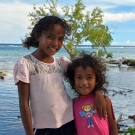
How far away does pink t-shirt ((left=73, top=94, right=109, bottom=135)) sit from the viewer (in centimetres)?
278

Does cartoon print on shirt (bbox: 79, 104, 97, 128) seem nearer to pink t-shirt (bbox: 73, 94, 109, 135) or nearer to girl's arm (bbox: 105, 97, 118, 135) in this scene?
pink t-shirt (bbox: 73, 94, 109, 135)

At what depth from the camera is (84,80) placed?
9.24ft

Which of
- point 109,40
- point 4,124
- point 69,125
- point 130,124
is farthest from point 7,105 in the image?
point 109,40

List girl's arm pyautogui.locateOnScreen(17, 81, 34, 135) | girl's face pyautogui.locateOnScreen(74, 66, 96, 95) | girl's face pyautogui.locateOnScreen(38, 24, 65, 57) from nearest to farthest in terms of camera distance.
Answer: girl's arm pyautogui.locateOnScreen(17, 81, 34, 135)
girl's face pyautogui.locateOnScreen(38, 24, 65, 57)
girl's face pyautogui.locateOnScreen(74, 66, 96, 95)

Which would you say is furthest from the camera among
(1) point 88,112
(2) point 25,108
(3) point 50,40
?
(1) point 88,112

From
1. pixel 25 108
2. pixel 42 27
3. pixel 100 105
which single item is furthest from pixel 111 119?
pixel 42 27

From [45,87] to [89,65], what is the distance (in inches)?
17.6

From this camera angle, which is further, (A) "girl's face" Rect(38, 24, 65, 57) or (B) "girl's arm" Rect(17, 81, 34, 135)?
(A) "girl's face" Rect(38, 24, 65, 57)

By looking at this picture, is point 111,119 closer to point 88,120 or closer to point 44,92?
point 88,120

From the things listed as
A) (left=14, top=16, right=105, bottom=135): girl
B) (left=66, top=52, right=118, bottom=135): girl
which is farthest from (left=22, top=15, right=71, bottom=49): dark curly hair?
(left=66, top=52, right=118, bottom=135): girl

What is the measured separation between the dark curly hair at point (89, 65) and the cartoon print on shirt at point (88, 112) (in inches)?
6.7

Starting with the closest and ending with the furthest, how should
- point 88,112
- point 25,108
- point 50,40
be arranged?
point 25,108
point 50,40
point 88,112

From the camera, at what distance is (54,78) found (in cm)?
273

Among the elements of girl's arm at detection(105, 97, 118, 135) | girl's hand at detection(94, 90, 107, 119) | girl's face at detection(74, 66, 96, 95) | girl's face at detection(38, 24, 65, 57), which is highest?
girl's face at detection(38, 24, 65, 57)
